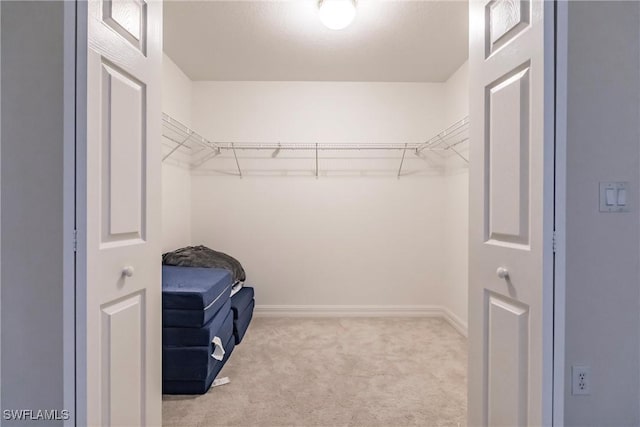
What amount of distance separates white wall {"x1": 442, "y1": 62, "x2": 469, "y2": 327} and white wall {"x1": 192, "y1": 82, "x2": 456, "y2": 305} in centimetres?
12

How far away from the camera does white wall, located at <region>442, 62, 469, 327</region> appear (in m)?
3.14

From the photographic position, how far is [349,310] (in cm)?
364

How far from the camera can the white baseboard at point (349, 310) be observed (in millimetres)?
3617

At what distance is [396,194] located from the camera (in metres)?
3.68

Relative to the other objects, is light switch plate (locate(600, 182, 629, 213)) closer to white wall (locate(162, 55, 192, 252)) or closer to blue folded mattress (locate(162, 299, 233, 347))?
blue folded mattress (locate(162, 299, 233, 347))

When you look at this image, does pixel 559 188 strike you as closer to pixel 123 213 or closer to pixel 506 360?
pixel 506 360

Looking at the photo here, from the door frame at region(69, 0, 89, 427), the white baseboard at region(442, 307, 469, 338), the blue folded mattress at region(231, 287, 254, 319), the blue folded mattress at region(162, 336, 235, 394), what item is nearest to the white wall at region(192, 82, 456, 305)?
the white baseboard at region(442, 307, 469, 338)

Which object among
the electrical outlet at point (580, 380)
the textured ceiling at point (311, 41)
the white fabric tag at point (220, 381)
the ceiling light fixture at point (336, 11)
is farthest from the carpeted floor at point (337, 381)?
the textured ceiling at point (311, 41)

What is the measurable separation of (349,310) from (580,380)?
257 cm

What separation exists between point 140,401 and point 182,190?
95.7 inches

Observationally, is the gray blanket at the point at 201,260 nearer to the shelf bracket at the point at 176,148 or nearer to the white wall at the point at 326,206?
the white wall at the point at 326,206

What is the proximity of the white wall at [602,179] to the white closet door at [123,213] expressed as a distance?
1571mm

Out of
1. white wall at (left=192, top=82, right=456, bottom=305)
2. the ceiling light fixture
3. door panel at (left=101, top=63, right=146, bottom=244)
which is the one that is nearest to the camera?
door panel at (left=101, top=63, right=146, bottom=244)

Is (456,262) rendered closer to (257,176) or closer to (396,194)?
A: (396,194)
